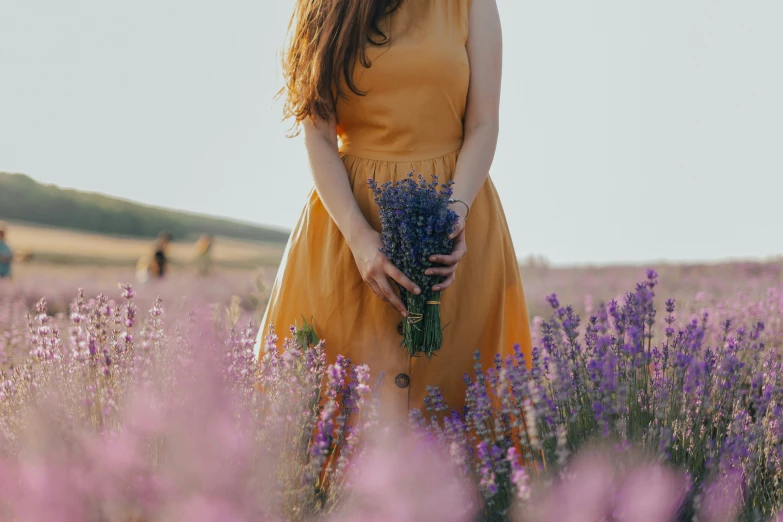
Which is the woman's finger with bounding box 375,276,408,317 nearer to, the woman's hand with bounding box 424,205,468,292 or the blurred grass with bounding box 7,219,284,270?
the woman's hand with bounding box 424,205,468,292

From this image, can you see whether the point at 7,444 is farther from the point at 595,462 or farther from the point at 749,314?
the point at 749,314

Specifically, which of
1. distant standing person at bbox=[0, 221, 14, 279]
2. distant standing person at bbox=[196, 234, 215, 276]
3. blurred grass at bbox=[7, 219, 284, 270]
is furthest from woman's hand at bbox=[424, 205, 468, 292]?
blurred grass at bbox=[7, 219, 284, 270]

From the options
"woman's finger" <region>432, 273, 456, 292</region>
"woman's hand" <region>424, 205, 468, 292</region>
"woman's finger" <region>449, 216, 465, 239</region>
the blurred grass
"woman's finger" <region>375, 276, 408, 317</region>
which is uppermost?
"woman's finger" <region>449, 216, 465, 239</region>

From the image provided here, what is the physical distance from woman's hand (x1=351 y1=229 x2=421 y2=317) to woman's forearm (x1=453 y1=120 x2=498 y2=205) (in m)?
0.33

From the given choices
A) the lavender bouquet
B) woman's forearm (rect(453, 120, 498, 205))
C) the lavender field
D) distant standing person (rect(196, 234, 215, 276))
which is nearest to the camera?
the lavender field

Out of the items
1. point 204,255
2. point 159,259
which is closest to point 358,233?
point 159,259

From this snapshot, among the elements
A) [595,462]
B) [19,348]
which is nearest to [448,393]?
[595,462]

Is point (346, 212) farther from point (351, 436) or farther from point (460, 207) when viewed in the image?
point (351, 436)

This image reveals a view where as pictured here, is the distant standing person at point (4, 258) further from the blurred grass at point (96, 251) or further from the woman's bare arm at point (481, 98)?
the woman's bare arm at point (481, 98)

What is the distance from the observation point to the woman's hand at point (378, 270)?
2.12 meters

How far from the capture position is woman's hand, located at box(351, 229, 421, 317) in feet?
6.97

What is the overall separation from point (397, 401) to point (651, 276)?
0.87m

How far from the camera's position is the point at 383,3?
8.02ft

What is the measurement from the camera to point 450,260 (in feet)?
7.01
